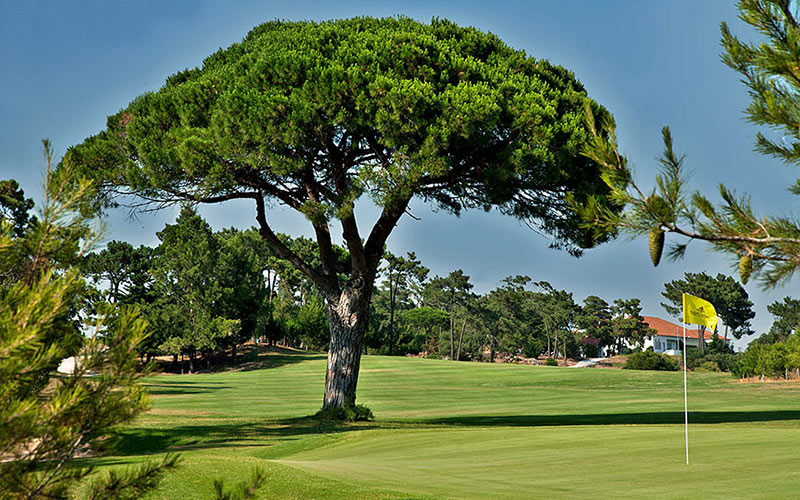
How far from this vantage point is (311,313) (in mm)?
71438

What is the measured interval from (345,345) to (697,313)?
9821 mm

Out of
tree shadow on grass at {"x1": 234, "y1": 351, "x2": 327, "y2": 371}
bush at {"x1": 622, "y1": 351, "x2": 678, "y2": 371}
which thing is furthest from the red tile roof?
tree shadow on grass at {"x1": 234, "y1": 351, "x2": 327, "y2": 371}

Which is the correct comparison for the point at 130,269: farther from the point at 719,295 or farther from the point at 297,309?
the point at 719,295

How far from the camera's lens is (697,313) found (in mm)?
12570

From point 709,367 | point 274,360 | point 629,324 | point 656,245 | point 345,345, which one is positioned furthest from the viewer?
point 629,324

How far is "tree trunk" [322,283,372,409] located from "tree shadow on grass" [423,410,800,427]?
357cm

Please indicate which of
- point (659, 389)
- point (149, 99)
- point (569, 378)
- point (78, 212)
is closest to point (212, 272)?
point (569, 378)

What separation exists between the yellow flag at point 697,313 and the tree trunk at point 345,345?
940cm

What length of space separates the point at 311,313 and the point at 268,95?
5547 centimetres

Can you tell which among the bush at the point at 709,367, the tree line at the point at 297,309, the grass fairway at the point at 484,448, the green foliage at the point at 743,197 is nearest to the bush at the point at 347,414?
the grass fairway at the point at 484,448

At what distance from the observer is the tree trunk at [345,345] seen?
64.4 ft

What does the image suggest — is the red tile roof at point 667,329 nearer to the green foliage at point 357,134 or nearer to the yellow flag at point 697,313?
the green foliage at point 357,134

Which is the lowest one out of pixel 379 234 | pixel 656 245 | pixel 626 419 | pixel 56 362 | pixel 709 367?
pixel 626 419

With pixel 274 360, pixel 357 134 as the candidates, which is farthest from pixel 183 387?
pixel 357 134
